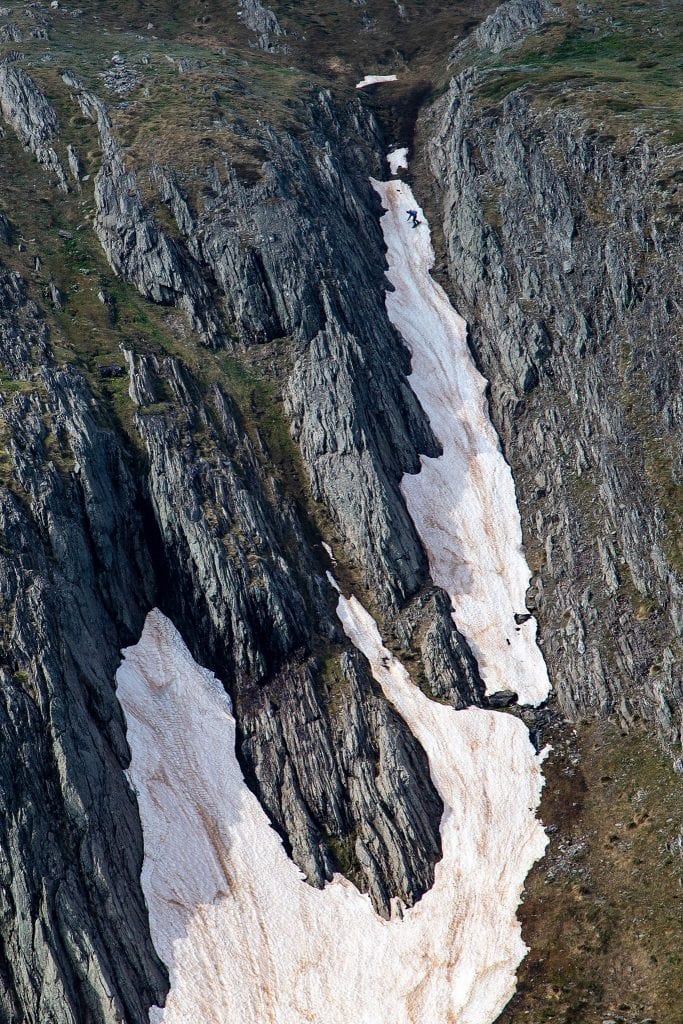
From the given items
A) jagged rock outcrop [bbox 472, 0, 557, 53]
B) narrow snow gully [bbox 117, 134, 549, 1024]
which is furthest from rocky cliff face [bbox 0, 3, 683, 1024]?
jagged rock outcrop [bbox 472, 0, 557, 53]

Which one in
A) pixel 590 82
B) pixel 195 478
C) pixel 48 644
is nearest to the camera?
pixel 48 644

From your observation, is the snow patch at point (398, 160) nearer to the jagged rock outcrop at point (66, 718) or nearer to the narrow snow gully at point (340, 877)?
the narrow snow gully at point (340, 877)

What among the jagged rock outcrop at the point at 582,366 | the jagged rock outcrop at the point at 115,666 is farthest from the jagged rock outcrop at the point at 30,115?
the jagged rock outcrop at the point at 582,366

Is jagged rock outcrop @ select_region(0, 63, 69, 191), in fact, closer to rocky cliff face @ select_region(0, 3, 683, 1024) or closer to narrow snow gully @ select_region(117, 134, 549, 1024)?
rocky cliff face @ select_region(0, 3, 683, 1024)

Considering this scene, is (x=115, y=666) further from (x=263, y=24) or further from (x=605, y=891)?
(x=263, y=24)

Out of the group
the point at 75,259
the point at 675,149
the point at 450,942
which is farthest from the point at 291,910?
the point at 675,149

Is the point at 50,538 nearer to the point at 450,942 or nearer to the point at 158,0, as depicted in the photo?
the point at 450,942

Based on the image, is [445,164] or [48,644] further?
[445,164]
